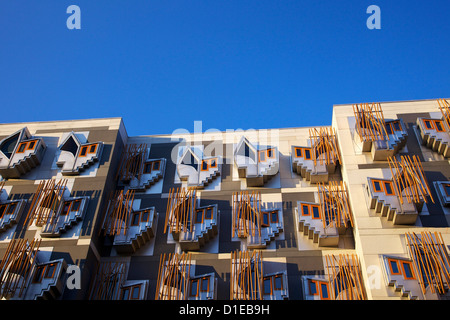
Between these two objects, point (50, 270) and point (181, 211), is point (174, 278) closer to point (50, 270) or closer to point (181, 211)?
point (181, 211)

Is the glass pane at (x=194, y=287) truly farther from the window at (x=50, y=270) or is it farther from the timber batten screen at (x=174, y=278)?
the window at (x=50, y=270)

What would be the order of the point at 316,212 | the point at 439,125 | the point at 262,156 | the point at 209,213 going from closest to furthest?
the point at 316,212 < the point at 209,213 < the point at 439,125 < the point at 262,156

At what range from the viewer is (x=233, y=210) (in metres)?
25.6

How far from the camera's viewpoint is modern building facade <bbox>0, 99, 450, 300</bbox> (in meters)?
22.2

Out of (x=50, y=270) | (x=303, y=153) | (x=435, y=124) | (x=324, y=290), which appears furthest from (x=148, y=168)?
(x=435, y=124)

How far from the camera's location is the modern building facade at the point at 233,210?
875 inches

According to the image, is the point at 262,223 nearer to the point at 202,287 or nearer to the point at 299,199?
the point at 299,199

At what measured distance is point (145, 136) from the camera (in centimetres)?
3127

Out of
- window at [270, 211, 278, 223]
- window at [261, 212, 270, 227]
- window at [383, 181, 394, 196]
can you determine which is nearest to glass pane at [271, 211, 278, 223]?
window at [270, 211, 278, 223]

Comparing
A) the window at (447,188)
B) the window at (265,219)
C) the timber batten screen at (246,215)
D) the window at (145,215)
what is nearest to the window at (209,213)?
the timber batten screen at (246,215)

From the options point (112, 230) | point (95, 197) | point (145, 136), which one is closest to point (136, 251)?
point (112, 230)

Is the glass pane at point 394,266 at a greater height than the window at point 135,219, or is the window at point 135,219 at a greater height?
the window at point 135,219
